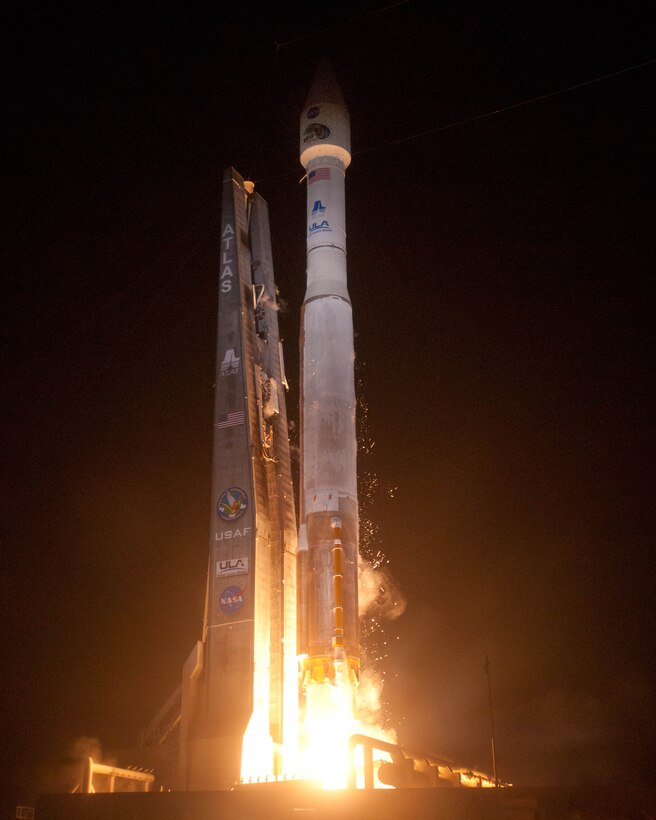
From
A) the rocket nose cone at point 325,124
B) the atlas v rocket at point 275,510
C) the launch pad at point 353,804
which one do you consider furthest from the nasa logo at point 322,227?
the launch pad at point 353,804

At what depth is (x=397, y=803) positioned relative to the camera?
577 inches

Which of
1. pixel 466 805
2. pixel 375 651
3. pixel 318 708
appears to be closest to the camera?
pixel 466 805

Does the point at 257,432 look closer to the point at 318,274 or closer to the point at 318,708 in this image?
the point at 318,274

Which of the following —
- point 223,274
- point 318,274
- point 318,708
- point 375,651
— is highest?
point 223,274

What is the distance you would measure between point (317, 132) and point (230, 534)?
10744mm

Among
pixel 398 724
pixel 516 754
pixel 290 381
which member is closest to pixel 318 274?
pixel 290 381

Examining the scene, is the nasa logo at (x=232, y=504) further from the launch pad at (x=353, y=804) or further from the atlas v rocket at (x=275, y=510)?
the launch pad at (x=353, y=804)

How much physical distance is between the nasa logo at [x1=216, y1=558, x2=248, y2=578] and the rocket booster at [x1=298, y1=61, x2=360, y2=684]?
217 centimetres

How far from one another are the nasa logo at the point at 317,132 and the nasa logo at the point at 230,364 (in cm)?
601

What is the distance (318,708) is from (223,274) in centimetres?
1183

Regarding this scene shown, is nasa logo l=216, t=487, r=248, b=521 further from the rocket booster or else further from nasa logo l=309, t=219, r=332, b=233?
nasa logo l=309, t=219, r=332, b=233

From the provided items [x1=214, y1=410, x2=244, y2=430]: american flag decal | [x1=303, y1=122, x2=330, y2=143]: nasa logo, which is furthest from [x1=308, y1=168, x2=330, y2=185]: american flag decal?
[x1=214, y1=410, x2=244, y2=430]: american flag decal

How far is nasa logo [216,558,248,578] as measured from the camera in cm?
2120

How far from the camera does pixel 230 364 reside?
76.2 feet
